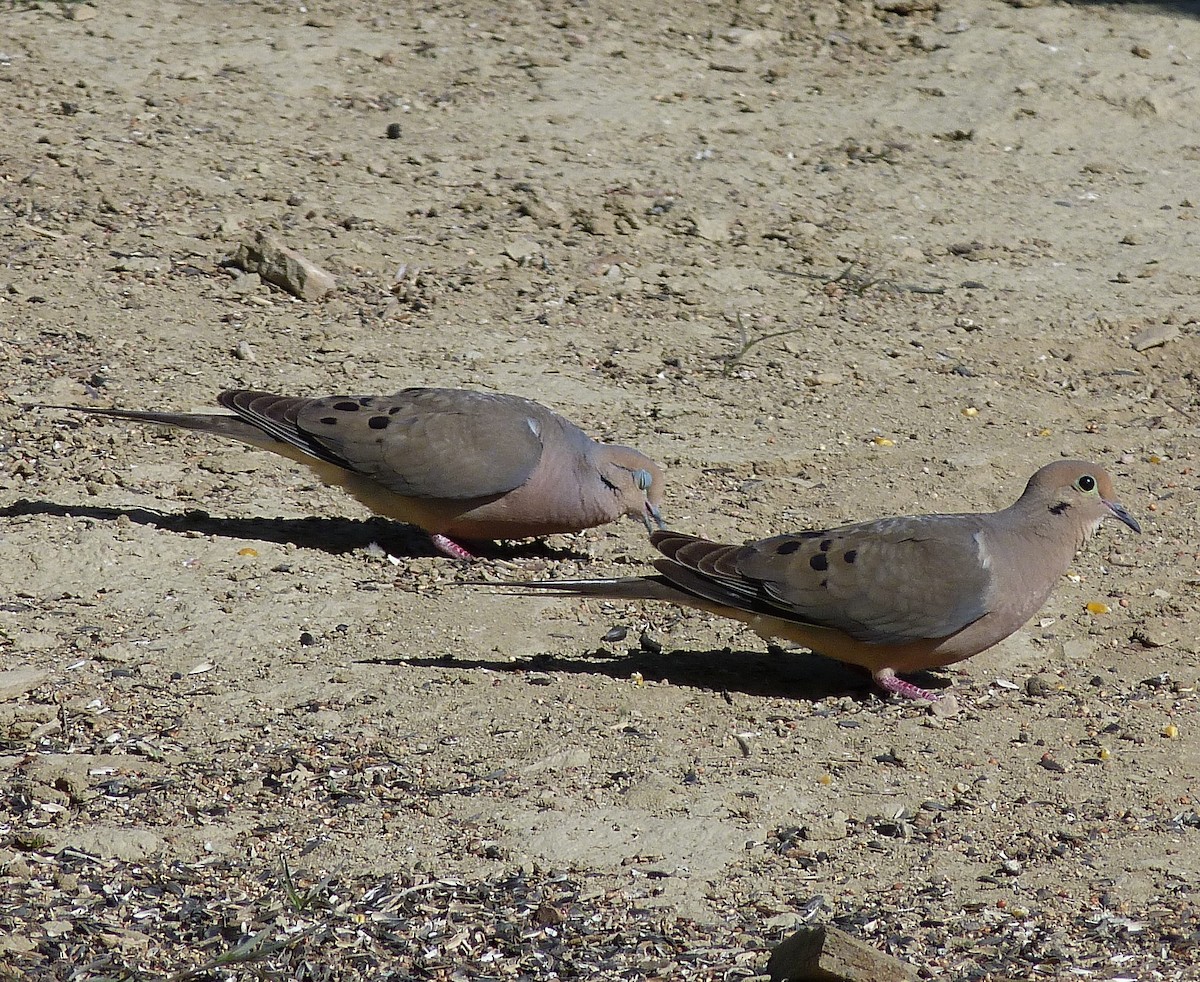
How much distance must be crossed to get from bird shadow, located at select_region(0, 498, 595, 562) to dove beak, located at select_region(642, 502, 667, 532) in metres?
0.33

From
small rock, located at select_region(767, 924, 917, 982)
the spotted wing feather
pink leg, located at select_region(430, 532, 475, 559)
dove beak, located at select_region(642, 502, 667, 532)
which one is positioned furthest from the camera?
pink leg, located at select_region(430, 532, 475, 559)

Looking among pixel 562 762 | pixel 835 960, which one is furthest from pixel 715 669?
pixel 835 960

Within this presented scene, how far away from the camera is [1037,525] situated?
5059mm

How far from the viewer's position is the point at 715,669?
5.29m

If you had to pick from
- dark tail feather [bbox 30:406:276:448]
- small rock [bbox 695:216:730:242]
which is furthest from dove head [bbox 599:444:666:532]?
small rock [bbox 695:216:730:242]

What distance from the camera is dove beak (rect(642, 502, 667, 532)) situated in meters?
5.81

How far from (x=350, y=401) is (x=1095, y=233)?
14.9 ft

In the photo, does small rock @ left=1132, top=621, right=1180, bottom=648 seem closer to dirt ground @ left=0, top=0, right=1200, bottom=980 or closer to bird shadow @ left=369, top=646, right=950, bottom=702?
dirt ground @ left=0, top=0, right=1200, bottom=980

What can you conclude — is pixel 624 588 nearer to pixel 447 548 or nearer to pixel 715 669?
pixel 715 669

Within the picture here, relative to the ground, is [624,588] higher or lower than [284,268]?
higher

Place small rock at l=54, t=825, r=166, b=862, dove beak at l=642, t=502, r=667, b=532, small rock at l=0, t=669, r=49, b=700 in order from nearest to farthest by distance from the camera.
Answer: small rock at l=54, t=825, r=166, b=862 → small rock at l=0, t=669, r=49, b=700 → dove beak at l=642, t=502, r=667, b=532

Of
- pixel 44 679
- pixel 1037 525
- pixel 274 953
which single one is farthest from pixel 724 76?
pixel 274 953

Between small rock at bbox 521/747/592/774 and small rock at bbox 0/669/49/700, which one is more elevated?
small rock at bbox 521/747/592/774

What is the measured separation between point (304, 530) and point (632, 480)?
4.07ft
